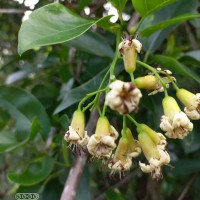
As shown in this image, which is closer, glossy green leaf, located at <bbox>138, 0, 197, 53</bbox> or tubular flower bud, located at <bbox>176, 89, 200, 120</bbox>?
tubular flower bud, located at <bbox>176, 89, 200, 120</bbox>

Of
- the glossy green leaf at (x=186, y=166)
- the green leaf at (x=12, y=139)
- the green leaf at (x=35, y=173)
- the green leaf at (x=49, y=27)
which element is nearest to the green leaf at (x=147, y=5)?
the green leaf at (x=49, y=27)

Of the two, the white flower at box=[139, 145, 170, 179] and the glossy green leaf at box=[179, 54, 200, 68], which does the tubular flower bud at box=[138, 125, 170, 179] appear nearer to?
the white flower at box=[139, 145, 170, 179]

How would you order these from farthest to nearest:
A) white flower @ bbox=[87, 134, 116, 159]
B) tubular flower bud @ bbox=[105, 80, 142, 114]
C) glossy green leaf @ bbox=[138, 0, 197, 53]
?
glossy green leaf @ bbox=[138, 0, 197, 53]
white flower @ bbox=[87, 134, 116, 159]
tubular flower bud @ bbox=[105, 80, 142, 114]

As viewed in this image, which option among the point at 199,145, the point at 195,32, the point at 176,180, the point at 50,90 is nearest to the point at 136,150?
the point at 199,145

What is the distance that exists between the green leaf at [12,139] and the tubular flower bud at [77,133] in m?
0.37

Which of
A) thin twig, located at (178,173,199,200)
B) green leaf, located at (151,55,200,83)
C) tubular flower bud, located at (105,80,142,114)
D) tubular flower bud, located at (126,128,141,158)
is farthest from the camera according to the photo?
thin twig, located at (178,173,199,200)

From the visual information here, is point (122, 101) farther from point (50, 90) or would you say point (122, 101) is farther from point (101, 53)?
point (50, 90)

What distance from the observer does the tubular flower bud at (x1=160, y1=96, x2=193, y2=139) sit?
985mm

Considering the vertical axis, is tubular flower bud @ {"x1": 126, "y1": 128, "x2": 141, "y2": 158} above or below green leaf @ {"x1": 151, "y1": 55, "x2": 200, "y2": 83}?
below

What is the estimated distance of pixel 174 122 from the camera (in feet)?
3.24

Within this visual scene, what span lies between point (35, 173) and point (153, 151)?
635mm

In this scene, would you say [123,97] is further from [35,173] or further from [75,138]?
[35,173]

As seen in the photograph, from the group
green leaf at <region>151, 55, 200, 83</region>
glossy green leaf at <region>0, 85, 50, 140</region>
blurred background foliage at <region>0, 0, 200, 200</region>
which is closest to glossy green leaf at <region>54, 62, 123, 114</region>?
blurred background foliage at <region>0, 0, 200, 200</region>

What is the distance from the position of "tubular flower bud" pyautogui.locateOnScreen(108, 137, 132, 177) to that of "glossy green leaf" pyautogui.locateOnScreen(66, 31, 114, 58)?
20.0 inches
